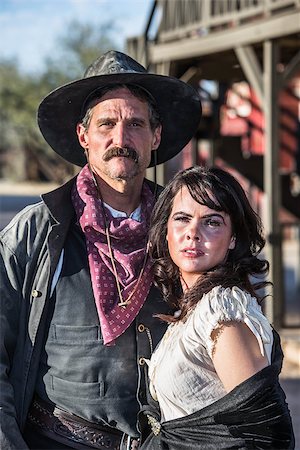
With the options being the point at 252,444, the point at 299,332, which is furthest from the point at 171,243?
the point at 299,332

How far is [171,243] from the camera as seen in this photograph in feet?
7.27

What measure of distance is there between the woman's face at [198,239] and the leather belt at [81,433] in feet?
1.87

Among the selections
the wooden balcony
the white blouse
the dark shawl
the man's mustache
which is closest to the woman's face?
the white blouse

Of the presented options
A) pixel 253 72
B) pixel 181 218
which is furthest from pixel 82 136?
pixel 253 72

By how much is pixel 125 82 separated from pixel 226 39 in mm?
5595

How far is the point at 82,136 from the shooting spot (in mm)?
2752

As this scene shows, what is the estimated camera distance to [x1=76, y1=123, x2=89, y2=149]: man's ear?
107 inches

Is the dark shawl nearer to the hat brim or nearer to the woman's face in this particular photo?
the woman's face

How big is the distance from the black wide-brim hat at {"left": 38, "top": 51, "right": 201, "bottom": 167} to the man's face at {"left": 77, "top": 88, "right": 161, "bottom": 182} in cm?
7

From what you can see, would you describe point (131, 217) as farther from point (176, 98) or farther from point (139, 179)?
point (176, 98)

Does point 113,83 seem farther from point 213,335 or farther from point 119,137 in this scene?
point 213,335

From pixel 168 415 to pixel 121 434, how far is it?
42 cm

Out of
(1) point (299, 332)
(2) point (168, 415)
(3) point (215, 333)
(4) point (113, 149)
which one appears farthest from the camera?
(1) point (299, 332)

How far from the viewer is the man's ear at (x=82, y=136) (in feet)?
8.91
